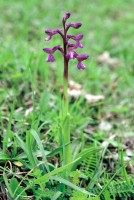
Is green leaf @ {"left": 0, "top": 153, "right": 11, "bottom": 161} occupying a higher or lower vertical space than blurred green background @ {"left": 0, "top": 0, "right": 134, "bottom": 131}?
lower

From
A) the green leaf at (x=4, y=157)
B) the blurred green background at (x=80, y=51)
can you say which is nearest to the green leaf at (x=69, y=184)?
the green leaf at (x=4, y=157)

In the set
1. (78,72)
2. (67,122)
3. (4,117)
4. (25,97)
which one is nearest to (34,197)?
(67,122)

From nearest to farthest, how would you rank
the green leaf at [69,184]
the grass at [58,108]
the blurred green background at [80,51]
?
the green leaf at [69,184], the grass at [58,108], the blurred green background at [80,51]

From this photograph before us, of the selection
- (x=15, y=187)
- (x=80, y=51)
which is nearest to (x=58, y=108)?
(x=15, y=187)

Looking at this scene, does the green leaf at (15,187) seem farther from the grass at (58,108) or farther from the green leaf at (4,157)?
the green leaf at (4,157)

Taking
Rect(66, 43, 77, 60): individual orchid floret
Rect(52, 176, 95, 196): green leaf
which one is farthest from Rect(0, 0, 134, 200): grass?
Rect(66, 43, 77, 60): individual orchid floret

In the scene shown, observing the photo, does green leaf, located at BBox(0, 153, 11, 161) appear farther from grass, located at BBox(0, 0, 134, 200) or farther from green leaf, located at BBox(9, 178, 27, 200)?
green leaf, located at BBox(9, 178, 27, 200)

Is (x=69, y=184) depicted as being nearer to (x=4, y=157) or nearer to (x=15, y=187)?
(x=15, y=187)

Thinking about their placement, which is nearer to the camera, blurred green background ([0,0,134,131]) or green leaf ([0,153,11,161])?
green leaf ([0,153,11,161])
